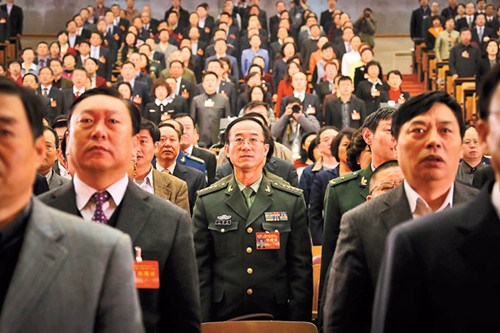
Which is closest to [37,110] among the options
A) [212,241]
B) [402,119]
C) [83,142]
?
[83,142]

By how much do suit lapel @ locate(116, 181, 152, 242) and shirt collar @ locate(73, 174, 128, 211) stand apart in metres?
0.02

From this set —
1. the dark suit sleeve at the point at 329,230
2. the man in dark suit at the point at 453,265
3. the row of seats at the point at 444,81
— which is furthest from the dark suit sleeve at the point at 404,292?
the row of seats at the point at 444,81

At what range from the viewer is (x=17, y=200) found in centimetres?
178

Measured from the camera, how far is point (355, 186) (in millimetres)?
3914

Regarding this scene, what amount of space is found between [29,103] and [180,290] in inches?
38.6

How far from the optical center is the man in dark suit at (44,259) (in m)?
1.73

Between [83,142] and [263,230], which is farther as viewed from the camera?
[263,230]

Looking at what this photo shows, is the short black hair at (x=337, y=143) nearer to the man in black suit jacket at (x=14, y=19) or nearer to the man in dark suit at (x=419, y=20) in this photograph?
the man in dark suit at (x=419, y=20)

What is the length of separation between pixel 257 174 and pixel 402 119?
5.42 ft

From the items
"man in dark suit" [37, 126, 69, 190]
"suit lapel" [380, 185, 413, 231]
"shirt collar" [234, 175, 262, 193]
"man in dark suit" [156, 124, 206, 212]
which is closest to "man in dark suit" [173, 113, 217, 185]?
"man in dark suit" [156, 124, 206, 212]

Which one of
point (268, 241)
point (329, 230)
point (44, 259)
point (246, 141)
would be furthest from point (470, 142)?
point (44, 259)

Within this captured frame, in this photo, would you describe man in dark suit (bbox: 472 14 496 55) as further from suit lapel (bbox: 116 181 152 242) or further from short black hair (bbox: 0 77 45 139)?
short black hair (bbox: 0 77 45 139)

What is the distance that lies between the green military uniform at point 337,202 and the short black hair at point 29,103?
6.29 feet

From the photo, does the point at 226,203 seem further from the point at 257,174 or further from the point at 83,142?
the point at 83,142
